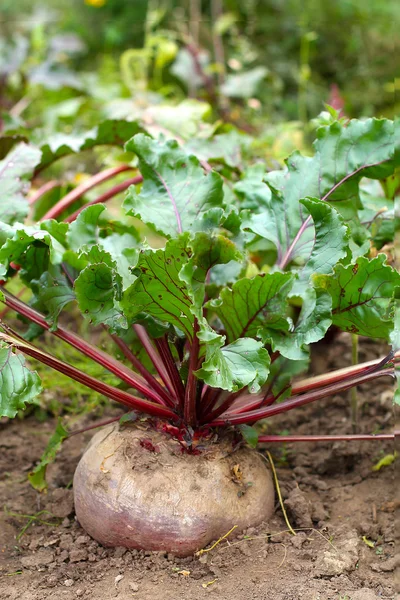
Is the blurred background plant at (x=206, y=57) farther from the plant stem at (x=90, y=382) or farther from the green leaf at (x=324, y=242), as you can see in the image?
the plant stem at (x=90, y=382)

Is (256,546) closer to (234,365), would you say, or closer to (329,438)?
(329,438)

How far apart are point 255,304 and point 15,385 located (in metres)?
0.67

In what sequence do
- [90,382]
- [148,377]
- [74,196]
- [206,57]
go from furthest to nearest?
1. [206,57]
2. [74,196]
3. [148,377]
4. [90,382]

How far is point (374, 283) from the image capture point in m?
1.70

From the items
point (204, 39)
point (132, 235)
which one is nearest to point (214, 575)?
point (132, 235)

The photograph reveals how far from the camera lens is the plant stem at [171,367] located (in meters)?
1.88

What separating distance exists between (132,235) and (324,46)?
488 cm

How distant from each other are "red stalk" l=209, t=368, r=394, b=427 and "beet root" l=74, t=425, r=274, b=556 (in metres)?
0.08

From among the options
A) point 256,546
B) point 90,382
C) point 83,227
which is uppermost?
point 83,227

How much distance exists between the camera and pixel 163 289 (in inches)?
64.9

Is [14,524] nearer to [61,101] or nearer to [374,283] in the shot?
[374,283]

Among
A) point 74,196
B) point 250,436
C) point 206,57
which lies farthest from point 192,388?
point 206,57

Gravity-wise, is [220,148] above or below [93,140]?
below

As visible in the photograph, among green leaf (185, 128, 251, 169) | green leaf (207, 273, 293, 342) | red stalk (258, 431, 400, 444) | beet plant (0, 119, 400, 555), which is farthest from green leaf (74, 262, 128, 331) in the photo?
green leaf (185, 128, 251, 169)
